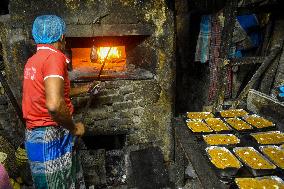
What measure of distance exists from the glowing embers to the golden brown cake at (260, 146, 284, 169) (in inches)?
126

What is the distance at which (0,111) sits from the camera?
530cm

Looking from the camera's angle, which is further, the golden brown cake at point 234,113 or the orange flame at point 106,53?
the orange flame at point 106,53

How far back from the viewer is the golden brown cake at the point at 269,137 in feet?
10.8

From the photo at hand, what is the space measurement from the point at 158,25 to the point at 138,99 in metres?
1.42

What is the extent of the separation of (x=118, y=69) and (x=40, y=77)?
259cm

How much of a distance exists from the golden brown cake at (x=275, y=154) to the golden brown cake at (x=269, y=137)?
0.14 meters

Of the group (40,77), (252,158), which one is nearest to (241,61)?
(252,158)

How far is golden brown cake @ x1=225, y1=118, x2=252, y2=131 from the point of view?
11.9 feet

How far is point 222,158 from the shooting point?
2.97 meters

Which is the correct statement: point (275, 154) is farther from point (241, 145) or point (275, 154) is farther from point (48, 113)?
point (48, 113)

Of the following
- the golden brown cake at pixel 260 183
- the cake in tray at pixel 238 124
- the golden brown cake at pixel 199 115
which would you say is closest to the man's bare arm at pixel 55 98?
the golden brown cake at pixel 199 115

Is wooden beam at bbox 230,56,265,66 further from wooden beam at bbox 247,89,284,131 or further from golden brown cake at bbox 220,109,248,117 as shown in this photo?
golden brown cake at bbox 220,109,248,117

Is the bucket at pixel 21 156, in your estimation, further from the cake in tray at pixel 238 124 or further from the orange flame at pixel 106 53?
the cake in tray at pixel 238 124

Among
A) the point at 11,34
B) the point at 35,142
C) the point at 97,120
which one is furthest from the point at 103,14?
the point at 35,142
